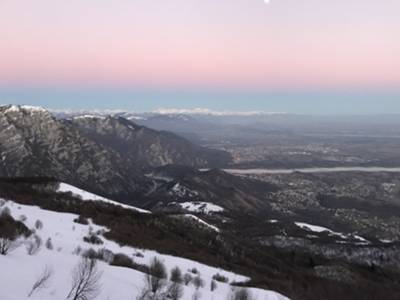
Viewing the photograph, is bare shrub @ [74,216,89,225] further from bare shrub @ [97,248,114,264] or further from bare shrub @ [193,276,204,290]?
bare shrub @ [193,276,204,290]

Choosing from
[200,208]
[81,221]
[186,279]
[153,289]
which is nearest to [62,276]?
[153,289]

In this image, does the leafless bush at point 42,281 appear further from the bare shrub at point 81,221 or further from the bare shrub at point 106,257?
the bare shrub at point 81,221

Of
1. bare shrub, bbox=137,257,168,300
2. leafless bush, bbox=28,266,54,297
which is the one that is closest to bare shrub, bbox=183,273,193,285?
bare shrub, bbox=137,257,168,300

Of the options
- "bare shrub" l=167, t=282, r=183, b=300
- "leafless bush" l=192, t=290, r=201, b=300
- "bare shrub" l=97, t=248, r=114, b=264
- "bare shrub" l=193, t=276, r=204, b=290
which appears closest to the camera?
"bare shrub" l=167, t=282, r=183, b=300

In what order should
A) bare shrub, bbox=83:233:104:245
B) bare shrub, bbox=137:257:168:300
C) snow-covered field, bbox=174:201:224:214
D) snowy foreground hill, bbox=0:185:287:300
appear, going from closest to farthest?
snowy foreground hill, bbox=0:185:287:300, bare shrub, bbox=137:257:168:300, bare shrub, bbox=83:233:104:245, snow-covered field, bbox=174:201:224:214

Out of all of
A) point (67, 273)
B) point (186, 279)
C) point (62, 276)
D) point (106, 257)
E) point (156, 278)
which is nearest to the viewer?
point (62, 276)

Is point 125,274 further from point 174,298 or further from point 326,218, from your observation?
point 326,218

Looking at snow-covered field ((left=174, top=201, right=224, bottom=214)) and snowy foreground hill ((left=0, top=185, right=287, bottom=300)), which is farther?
snow-covered field ((left=174, top=201, right=224, bottom=214))

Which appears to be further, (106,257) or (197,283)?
(106,257)

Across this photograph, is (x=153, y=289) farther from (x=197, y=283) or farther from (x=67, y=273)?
(x=197, y=283)
